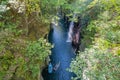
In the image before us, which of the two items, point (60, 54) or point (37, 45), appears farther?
point (60, 54)

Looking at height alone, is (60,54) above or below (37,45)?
below

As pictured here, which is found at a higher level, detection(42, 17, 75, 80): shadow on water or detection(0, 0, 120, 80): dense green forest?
detection(0, 0, 120, 80): dense green forest

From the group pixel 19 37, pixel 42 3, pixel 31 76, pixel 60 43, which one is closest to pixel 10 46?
pixel 19 37

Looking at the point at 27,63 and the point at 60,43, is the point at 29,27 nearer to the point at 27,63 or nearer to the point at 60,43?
the point at 27,63

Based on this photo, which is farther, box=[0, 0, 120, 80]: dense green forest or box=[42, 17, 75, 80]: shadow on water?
box=[42, 17, 75, 80]: shadow on water
